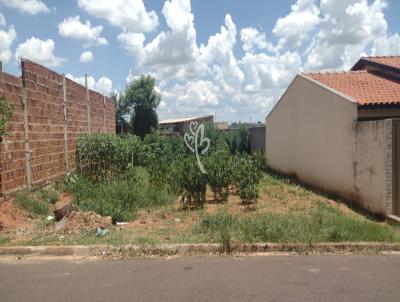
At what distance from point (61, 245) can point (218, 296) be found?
303cm

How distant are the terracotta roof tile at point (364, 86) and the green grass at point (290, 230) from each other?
4.80m

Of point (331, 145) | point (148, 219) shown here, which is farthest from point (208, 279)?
point (331, 145)

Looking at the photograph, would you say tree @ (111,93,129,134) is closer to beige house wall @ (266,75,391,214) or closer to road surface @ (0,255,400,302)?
beige house wall @ (266,75,391,214)

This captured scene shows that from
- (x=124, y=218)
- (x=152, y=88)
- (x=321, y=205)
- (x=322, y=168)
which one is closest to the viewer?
(x=124, y=218)

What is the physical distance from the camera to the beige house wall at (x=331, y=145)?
9.02 metres

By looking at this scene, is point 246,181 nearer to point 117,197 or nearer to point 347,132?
point 347,132

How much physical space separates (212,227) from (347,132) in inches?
207

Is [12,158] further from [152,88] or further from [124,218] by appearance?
[152,88]

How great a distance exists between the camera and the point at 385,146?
8688 mm

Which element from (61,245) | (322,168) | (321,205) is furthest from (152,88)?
(61,245)

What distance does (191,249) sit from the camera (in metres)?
6.26

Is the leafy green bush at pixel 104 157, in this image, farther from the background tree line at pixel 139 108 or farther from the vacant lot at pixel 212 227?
the background tree line at pixel 139 108

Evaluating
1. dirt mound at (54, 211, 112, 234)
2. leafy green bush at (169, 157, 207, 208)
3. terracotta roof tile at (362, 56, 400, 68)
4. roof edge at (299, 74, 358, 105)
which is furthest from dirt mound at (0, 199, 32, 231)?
terracotta roof tile at (362, 56, 400, 68)

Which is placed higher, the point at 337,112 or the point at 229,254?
the point at 337,112
